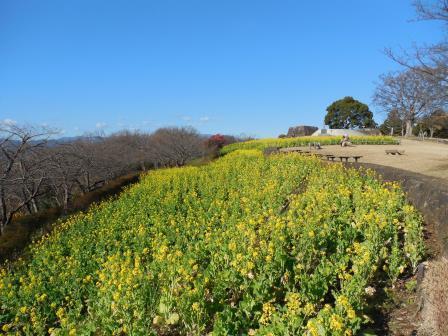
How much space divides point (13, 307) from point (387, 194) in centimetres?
1024

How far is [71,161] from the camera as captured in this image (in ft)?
93.7

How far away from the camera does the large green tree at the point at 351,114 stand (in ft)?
237

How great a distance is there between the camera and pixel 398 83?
49.7 meters

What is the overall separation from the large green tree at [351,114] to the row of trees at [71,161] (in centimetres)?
2534

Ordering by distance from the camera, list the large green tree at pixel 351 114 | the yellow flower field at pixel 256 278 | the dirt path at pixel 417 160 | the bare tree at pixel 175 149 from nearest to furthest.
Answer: the yellow flower field at pixel 256 278
the dirt path at pixel 417 160
the bare tree at pixel 175 149
the large green tree at pixel 351 114

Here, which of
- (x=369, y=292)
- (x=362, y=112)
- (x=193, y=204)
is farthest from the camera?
(x=362, y=112)

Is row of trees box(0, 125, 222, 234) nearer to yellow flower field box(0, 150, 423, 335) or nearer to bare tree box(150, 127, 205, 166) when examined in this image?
bare tree box(150, 127, 205, 166)

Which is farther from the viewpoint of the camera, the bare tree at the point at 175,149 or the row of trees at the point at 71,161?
the bare tree at the point at 175,149

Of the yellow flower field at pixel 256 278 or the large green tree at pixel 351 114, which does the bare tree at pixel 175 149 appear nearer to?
the large green tree at pixel 351 114

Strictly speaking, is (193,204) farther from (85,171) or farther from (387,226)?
(85,171)

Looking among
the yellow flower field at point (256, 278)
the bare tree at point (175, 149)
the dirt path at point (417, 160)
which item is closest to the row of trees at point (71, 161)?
the bare tree at point (175, 149)

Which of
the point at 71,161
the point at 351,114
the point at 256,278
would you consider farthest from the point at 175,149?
the point at 256,278

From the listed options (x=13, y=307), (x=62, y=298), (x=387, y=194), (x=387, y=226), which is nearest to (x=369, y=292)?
(x=387, y=226)

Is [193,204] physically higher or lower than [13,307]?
higher
